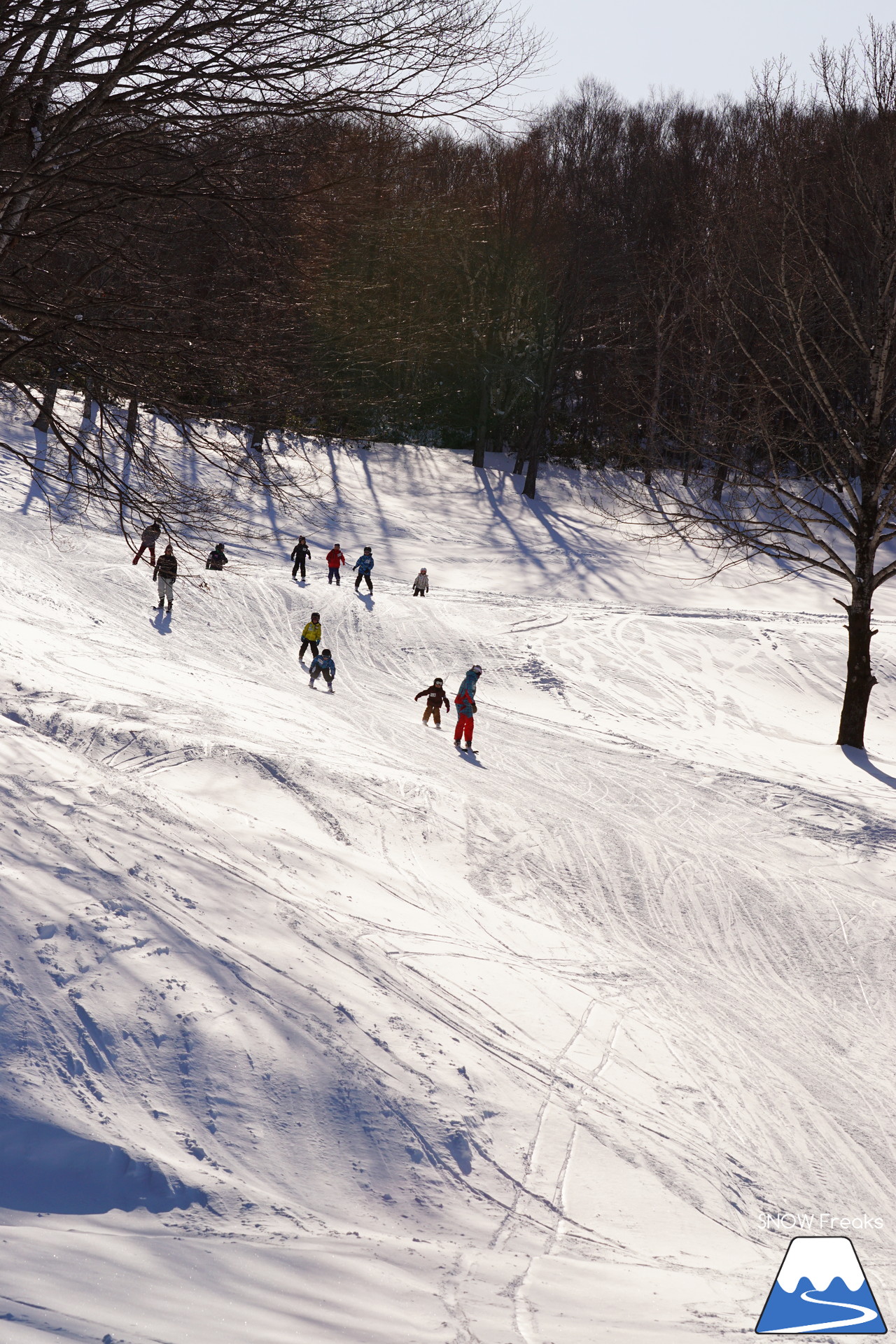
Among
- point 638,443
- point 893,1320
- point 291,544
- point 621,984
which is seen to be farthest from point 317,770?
point 638,443

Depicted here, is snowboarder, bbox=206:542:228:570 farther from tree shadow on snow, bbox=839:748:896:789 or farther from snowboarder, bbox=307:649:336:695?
tree shadow on snow, bbox=839:748:896:789

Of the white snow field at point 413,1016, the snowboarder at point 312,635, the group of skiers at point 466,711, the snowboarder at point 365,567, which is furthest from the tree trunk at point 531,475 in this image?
the group of skiers at point 466,711

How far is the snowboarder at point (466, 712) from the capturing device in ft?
46.5

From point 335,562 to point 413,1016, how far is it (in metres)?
17.1

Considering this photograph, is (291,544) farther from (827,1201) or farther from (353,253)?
(827,1201)

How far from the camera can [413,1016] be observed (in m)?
6.45

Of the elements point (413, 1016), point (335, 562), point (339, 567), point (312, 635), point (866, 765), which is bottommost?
point (413, 1016)

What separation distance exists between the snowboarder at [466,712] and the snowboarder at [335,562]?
29.4 feet

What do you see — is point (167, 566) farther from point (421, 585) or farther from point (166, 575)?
point (421, 585)

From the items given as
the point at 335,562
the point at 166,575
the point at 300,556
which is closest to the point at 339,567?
the point at 335,562

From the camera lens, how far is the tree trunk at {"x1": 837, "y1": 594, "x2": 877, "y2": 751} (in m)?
15.7

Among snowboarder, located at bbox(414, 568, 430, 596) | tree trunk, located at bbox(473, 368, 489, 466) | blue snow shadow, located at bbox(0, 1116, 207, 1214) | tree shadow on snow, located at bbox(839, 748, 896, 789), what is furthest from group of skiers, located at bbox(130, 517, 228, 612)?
tree trunk, located at bbox(473, 368, 489, 466)

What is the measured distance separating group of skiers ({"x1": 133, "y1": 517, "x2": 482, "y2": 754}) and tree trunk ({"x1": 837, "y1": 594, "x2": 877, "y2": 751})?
20.2ft

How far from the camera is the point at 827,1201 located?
19.1 feet
